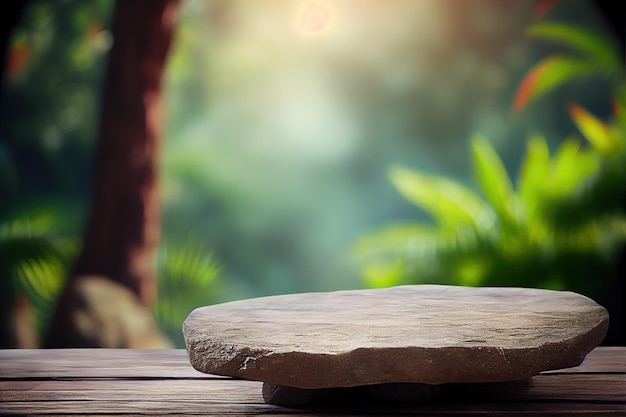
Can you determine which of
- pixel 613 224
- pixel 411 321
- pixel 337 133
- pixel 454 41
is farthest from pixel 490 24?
pixel 411 321

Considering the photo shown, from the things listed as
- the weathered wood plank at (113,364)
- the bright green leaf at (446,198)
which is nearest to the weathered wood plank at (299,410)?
the weathered wood plank at (113,364)

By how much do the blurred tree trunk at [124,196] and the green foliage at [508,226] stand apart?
964 mm

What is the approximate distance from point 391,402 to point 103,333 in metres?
1.93

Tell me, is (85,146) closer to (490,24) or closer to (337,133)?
(337,133)

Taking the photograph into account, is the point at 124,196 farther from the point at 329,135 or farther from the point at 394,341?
the point at 394,341

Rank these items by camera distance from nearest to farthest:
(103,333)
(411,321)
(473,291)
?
(411,321)
(473,291)
(103,333)

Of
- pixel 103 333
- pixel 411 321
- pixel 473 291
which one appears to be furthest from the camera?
pixel 103 333

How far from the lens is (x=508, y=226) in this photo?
117 inches

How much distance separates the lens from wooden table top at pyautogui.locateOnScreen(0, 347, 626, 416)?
1.21 m

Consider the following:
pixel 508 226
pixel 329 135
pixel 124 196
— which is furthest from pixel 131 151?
pixel 508 226

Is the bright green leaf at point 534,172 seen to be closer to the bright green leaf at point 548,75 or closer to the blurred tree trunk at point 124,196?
the bright green leaf at point 548,75

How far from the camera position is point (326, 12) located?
9.91ft

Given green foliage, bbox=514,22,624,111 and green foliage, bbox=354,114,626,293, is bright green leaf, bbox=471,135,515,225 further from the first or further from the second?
green foliage, bbox=514,22,624,111

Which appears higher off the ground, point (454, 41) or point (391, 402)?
point (454, 41)
